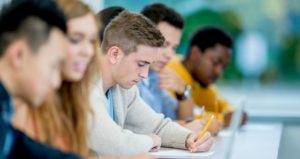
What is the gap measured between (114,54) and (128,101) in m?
0.28

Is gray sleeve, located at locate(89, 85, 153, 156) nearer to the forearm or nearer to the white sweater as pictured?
the white sweater

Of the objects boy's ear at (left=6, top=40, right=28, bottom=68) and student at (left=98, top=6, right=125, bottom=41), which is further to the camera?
student at (left=98, top=6, right=125, bottom=41)

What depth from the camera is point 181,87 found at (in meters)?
3.60

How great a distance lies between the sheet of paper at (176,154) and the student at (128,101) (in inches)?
1.1

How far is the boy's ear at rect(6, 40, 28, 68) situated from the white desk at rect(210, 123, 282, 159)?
110 centimetres

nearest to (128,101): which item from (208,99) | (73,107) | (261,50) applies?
(73,107)

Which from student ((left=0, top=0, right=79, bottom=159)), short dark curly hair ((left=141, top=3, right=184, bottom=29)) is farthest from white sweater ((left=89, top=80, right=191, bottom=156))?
short dark curly hair ((left=141, top=3, right=184, bottom=29))

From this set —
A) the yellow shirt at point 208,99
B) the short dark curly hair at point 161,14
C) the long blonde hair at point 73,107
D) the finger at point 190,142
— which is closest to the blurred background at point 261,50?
the yellow shirt at point 208,99

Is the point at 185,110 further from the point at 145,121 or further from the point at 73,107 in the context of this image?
the point at 73,107

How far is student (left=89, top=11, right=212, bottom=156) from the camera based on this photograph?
2271 mm

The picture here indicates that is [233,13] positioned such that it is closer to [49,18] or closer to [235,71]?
[235,71]

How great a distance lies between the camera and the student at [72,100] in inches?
70.3

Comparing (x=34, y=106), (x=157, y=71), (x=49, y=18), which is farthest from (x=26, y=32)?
(x=157, y=71)

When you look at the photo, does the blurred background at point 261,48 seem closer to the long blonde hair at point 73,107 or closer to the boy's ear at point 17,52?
the long blonde hair at point 73,107
